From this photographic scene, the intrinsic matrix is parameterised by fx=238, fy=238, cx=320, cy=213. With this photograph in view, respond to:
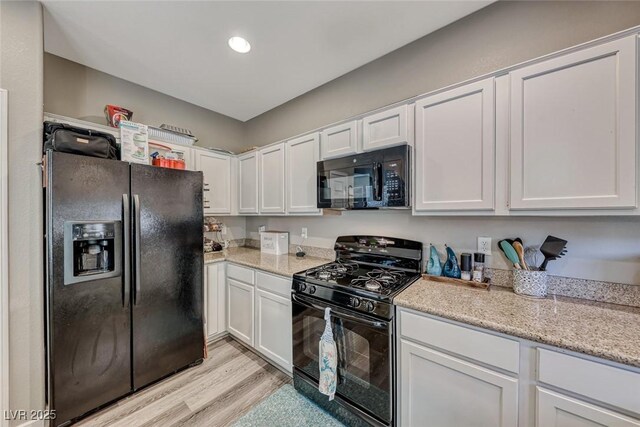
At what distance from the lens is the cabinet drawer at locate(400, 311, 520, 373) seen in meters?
1.04

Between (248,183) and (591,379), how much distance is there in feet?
9.98

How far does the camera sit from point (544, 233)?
1.45m

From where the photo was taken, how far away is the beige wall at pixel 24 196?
4.80 feet

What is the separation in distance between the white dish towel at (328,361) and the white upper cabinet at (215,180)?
2.06 meters

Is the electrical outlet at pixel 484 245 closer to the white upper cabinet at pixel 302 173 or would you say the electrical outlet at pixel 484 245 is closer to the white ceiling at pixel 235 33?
the white upper cabinet at pixel 302 173

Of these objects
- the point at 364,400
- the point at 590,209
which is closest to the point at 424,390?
the point at 364,400

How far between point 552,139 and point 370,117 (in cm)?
110

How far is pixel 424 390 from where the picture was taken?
1271 mm

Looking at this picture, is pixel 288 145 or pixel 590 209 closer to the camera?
pixel 590 209

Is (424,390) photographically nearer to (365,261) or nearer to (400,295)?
(400,295)

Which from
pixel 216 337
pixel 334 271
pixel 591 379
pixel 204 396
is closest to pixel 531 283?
pixel 591 379

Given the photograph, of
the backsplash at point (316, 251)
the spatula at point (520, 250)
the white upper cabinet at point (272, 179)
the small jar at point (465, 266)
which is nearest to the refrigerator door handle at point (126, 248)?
the white upper cabinet at point (272, 179)

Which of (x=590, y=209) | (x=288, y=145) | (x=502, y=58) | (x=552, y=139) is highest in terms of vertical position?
(x=502, y=58)

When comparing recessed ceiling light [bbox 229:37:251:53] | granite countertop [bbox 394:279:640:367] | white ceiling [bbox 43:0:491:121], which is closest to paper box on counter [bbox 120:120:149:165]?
white ceiling [bbox 43:0:491:121]
